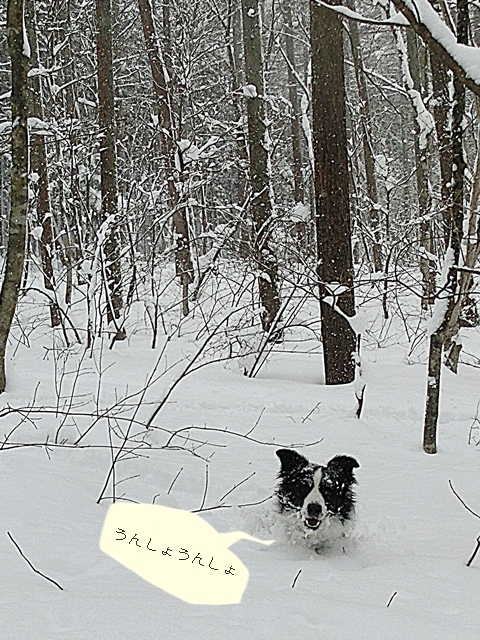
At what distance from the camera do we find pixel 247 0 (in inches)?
416

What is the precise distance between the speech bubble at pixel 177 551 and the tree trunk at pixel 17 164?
250cm

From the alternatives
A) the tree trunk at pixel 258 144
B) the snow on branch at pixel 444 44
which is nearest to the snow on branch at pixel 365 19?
the snow on branch at pixel 444 44

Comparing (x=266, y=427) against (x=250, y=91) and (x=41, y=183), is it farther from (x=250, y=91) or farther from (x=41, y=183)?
(x=41, y=183)

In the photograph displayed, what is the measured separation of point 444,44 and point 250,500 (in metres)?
2.89

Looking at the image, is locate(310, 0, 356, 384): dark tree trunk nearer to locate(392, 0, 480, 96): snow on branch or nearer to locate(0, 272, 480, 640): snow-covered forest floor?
locate(0, 272, 480, 640): snow-covered forest floor

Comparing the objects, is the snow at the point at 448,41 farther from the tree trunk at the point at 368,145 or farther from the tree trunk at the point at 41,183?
the tree trunk at the point at 368,145

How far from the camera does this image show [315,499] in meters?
3.70

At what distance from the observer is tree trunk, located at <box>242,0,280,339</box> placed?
9711 millimetres

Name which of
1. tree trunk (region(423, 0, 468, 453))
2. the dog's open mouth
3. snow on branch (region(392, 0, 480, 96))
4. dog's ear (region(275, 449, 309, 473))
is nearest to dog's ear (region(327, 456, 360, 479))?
dog's ear (region(275, 449, 309, 473))

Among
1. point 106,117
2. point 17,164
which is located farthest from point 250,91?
point 17,164

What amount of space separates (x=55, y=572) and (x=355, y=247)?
2032 cm

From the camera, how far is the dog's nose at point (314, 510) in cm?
362

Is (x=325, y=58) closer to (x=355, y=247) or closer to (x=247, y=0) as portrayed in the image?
(x=247, y=0)

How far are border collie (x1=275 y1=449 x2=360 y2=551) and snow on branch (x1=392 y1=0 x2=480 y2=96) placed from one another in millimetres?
2277
